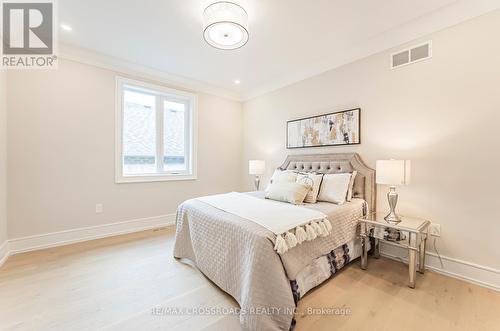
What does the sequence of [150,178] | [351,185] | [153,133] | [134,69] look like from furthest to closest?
[153,133], [150,178], [134,69], [351,185]

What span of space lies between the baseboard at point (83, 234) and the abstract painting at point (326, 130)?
2599 mm

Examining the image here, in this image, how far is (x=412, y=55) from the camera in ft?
7.43

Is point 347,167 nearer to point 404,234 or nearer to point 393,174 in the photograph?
point 393,174

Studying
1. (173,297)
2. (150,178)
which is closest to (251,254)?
(173,297)

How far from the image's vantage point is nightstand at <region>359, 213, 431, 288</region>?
1.82 metres

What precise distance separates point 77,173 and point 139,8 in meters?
2.25

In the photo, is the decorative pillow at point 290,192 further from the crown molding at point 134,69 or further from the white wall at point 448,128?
the crown molding at point 134,69

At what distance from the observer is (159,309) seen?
5.17 feet

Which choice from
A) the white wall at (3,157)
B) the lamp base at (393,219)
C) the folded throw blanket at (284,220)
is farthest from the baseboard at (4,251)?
the lamp base at (393,219)

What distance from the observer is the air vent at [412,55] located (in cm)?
217

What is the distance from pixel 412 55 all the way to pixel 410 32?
25 cm

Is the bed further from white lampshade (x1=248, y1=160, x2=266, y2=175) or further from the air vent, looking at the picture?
white lampshade (x1=248, y1=160, x2=266, y2=175)

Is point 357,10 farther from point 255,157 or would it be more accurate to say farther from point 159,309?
point 159,309

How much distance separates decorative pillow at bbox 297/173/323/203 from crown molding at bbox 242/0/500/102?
162 centimetres
